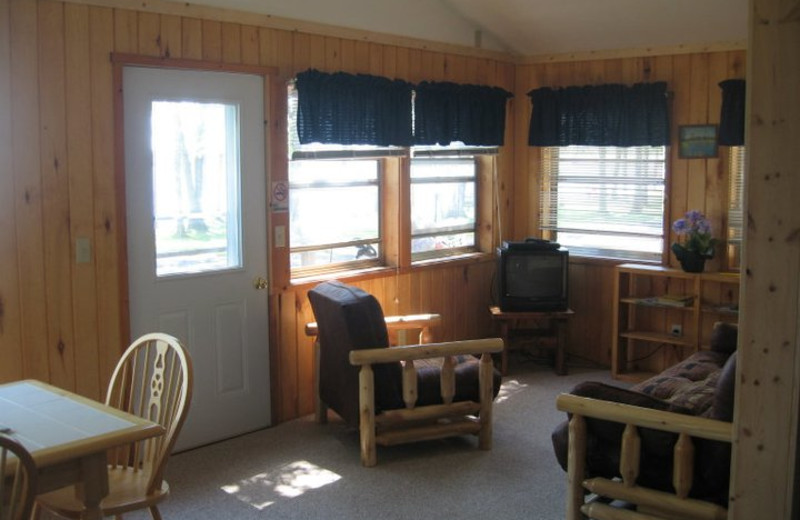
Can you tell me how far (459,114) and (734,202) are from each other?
194 centimetres

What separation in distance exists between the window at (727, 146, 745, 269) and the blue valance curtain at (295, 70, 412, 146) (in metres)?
2.17

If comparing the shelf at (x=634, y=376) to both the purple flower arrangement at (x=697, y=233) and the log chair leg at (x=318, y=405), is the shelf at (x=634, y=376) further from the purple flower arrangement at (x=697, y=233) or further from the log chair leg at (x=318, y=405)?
the log chair leg at (x=318, y=405)

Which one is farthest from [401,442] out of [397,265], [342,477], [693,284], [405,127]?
[693,284]

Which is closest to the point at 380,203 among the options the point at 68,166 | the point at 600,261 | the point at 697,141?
the point at 600,261

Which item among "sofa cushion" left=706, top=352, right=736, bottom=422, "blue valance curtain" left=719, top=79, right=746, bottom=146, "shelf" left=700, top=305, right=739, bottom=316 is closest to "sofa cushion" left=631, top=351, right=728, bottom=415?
"sofa cushion" left=706, top=352, right=736, bottom=422

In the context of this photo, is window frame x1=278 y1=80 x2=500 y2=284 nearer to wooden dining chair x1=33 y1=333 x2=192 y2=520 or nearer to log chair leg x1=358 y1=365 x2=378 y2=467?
log chair leg x1=358 y1=365 x2=378 y2=467

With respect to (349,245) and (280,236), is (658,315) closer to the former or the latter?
(349,245)

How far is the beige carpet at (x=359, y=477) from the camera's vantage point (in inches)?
159

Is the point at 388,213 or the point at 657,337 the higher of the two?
the point at 388,213

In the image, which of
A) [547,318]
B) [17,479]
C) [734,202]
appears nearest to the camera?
[17,479]

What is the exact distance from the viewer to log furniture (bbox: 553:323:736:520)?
3201 millimetres

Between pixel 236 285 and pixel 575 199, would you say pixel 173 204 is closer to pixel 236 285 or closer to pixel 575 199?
pixel 236 285

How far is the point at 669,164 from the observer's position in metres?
6.23

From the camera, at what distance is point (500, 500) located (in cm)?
414
